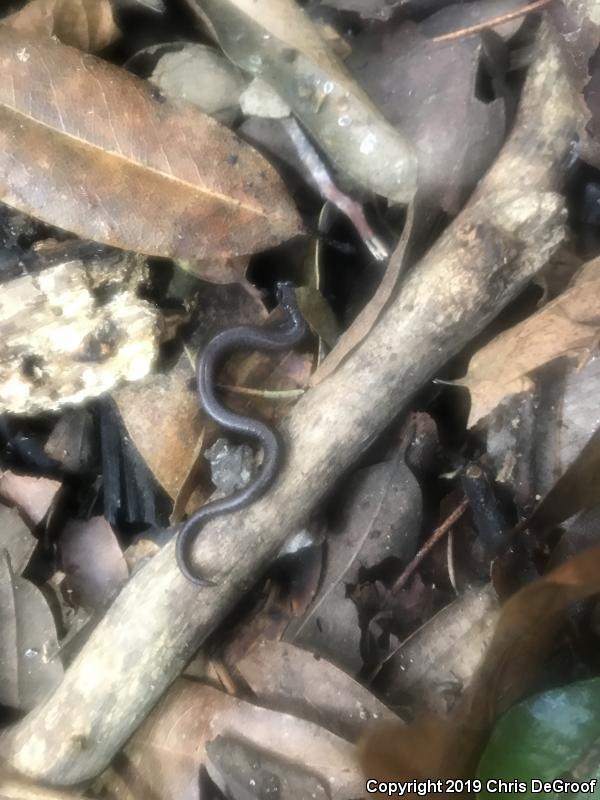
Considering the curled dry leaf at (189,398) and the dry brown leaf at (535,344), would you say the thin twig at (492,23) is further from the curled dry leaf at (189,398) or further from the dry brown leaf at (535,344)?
the curled dry leaf at (189,398)

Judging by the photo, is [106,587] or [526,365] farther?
[106,587]

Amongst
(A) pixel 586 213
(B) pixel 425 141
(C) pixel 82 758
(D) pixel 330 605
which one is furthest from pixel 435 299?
(C) pixel 82 758

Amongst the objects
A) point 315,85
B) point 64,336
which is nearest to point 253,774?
point 64,336

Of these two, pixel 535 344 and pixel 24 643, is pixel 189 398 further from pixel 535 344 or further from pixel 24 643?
pixel 535 344

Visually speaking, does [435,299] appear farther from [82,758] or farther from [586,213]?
[82,758]

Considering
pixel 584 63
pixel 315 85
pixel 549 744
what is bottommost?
pixel 549 744

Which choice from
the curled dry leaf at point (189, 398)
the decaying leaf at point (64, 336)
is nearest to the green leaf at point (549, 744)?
the curled dry leaf at point (189, 398)
